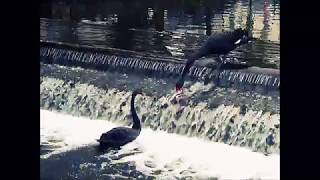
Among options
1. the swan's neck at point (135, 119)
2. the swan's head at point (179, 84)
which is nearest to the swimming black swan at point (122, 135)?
the swan's neck at point (135, 119)

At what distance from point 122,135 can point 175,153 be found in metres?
0.17

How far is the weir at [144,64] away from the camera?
5.05 ft

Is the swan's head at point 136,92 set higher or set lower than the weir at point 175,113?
higher

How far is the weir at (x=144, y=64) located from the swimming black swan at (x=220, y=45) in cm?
2

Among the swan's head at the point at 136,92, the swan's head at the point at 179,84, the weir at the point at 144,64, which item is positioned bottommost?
the swan's head at the point at 136,92

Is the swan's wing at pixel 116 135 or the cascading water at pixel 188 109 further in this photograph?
the swan's wing at pixel 116 135

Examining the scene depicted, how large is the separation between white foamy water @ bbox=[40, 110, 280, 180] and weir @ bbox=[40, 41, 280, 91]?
0.53 ft

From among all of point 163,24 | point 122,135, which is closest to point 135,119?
point 122,135

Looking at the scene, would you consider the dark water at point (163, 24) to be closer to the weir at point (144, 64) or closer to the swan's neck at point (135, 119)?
the weir at point (144, 64)

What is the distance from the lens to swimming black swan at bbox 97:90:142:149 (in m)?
1.66
